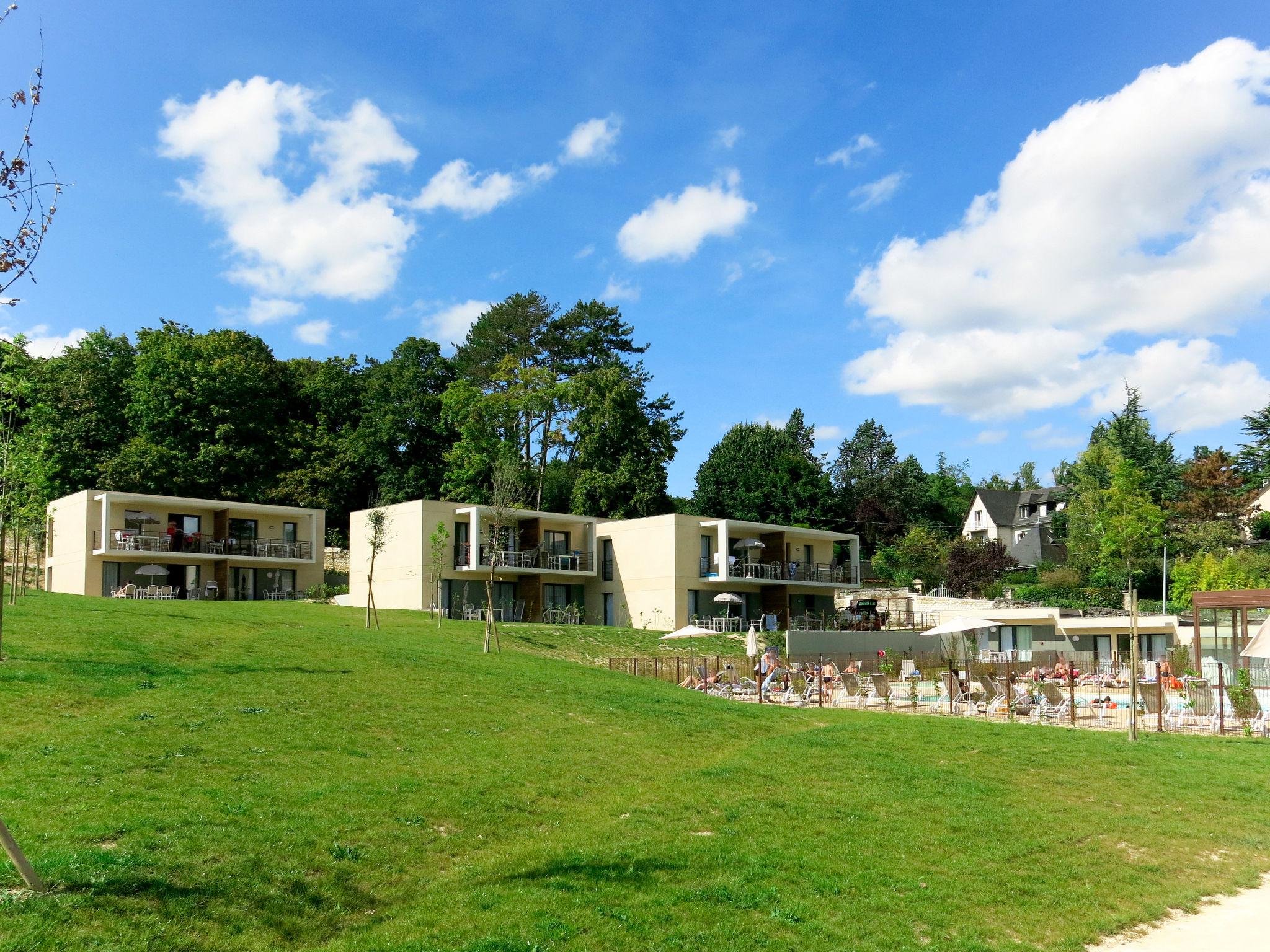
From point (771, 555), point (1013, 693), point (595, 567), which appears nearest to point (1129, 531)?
point (771, 555)

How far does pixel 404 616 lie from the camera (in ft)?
121

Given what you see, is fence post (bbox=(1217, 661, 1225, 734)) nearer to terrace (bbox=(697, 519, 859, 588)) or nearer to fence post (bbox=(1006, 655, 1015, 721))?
fence post (bbox=(1006, 655, 1015, 721))

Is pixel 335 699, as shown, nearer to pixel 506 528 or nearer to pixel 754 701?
pixel 754 701

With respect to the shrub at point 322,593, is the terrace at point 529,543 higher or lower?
higher

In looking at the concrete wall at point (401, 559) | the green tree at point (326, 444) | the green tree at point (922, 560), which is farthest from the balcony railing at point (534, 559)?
the green tree at point (922, 560)

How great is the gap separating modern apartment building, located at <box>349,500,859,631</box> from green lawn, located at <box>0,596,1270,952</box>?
24333mm

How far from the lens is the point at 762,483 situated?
233 feet

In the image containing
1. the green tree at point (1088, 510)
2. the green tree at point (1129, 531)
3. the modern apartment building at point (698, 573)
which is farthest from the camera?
the green tree at point (1088, 510)

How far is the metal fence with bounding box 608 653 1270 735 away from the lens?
67.4 feet

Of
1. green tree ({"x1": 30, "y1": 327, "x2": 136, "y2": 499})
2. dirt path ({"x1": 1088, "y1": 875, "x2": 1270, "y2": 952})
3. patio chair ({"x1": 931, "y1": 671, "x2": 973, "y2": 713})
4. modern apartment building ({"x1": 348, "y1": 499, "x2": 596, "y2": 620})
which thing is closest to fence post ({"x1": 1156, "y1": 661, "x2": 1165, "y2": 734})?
patio chair ({"x1": 931, "y1": 671, "x2": 973, "y2": 713})

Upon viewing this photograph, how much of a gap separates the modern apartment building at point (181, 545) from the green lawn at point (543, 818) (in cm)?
Answer: 2660

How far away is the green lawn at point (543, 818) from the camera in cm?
A: 750

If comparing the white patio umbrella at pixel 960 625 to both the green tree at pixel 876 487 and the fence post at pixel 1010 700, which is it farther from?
the green tree at pixel 876 487

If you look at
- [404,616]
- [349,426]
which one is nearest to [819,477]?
[349,426]
